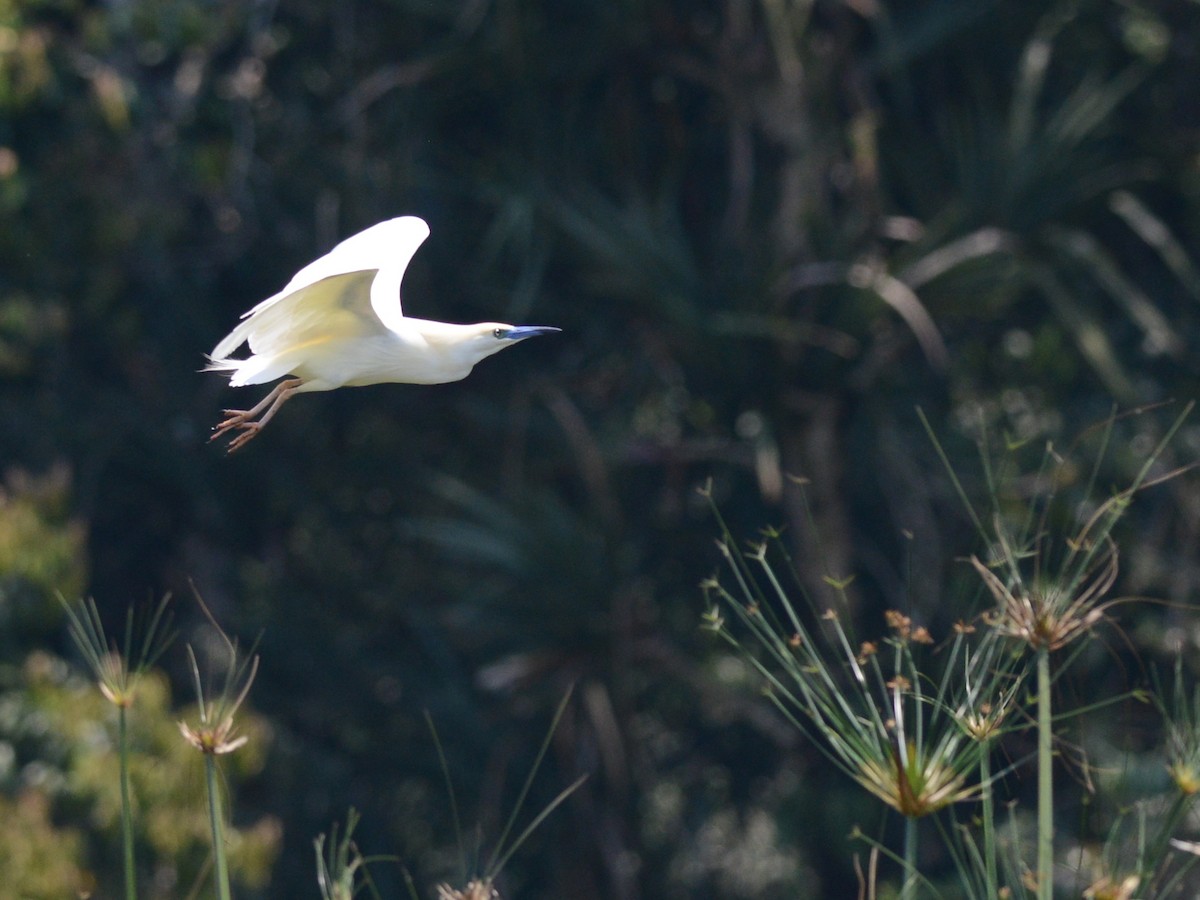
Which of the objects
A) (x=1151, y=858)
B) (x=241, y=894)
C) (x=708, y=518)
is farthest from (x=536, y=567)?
(x=1151, y=858)

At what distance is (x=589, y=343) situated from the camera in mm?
7938

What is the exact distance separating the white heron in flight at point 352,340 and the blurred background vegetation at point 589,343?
3476 mm

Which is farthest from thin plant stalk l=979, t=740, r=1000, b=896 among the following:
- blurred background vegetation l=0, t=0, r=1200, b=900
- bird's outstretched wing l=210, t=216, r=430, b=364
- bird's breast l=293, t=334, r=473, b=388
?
blurred background vegetation l=0, t=0, r=1200, b=900

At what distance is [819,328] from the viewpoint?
22.9ft

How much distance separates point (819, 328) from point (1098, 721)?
199 centimetres

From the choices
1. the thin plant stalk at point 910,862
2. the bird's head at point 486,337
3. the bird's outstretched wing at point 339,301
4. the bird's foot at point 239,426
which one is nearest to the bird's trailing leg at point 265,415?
the bird's foot at point 239,426

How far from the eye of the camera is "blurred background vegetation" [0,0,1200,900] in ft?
23.3

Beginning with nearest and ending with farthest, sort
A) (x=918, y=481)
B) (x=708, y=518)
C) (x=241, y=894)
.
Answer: (x=241, y=894) → (x=918, y=481) → (x=708, y=518)

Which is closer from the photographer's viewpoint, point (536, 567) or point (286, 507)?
point (536, 567)

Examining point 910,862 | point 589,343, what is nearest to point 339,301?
point 910,862

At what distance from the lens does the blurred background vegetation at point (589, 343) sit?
7.11m

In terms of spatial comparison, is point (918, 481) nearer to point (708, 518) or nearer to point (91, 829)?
point (708, 518)

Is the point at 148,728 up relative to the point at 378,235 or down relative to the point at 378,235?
down

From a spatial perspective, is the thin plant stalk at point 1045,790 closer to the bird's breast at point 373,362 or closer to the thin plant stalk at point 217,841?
the thin plant stalk at point 217,841
